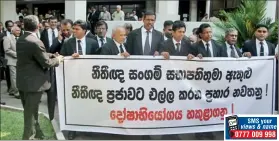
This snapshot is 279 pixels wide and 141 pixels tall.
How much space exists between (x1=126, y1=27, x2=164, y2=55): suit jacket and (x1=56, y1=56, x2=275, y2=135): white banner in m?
0.40

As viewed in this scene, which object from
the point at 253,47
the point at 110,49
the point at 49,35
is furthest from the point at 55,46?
the point at 253,47

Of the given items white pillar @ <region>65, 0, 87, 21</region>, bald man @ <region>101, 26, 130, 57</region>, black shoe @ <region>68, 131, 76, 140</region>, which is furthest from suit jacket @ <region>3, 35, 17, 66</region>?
bald man @ <region>101, 26, 130, 57</region>

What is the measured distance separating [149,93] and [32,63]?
53.6 inches

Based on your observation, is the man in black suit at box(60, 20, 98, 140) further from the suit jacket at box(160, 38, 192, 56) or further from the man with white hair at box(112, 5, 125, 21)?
the man with white hair at box(112, 5, 125, 21)

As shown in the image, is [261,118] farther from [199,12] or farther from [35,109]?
[199,12]

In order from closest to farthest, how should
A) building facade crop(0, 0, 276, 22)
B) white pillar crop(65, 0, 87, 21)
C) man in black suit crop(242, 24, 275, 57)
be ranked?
→ man in black suit crop(242, 24, 275, 57) → building facade crop(0, 0, 276, 22) → white pillar crop(65, 0, 87, 21)

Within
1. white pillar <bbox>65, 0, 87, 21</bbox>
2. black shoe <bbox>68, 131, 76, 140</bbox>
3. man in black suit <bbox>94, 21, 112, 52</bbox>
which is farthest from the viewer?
white pillar <bbox>65, 0, 87, 21</bbox>

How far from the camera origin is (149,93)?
5.10 m

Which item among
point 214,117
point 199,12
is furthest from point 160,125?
point 199,12

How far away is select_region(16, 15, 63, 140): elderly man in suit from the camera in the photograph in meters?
4.63

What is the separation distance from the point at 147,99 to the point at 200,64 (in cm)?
75

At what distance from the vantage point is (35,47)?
4.62 m

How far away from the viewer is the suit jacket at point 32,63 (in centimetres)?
462

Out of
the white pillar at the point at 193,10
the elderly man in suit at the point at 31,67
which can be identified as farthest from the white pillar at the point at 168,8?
the elderly man in suit at the point at 31,67
